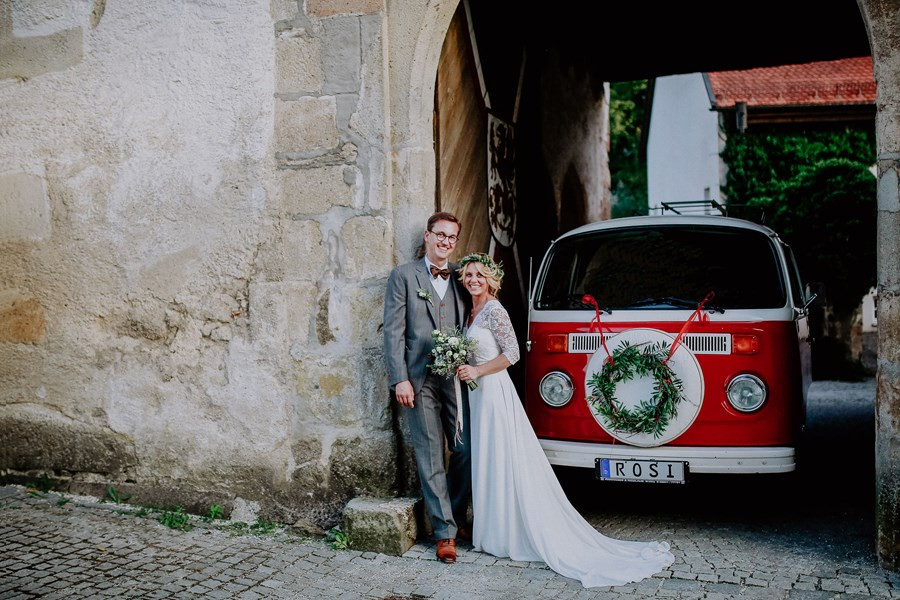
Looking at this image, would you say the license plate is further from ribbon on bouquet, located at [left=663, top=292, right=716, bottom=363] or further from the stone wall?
the stone wall

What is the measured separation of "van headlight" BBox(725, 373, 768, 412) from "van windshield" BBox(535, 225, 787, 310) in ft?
1.61

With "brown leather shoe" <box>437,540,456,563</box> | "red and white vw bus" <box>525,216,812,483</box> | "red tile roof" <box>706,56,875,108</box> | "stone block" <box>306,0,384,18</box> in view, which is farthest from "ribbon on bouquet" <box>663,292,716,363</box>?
"red tile roof" <box>706,56,875,108</box>

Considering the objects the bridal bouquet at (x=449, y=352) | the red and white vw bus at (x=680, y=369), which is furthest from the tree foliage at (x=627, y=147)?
the bridal bouquet at (x=449, y=352)

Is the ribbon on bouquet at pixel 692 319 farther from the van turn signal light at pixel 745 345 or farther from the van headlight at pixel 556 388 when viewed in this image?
the van headlight at pixel 556 388

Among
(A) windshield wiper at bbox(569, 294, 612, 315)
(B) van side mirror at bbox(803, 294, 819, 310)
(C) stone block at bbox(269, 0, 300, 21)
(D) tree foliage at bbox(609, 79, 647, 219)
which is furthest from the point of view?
(D) tree foliage at bbox(609, 79, 647, 219)

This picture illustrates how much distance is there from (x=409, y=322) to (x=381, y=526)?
1.18 m

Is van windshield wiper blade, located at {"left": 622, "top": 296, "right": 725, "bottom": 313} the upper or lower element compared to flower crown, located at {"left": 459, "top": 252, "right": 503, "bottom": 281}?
lower

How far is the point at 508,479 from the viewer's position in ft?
15.4

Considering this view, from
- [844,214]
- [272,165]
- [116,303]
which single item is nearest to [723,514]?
[272,165]

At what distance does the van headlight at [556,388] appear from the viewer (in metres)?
5.23

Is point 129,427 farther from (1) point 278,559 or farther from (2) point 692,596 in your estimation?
(2) point 692,596

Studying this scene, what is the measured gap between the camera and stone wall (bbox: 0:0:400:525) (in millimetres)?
5059

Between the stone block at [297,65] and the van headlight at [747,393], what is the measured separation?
3.09 m

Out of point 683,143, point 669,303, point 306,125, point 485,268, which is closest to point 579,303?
point 669,303
